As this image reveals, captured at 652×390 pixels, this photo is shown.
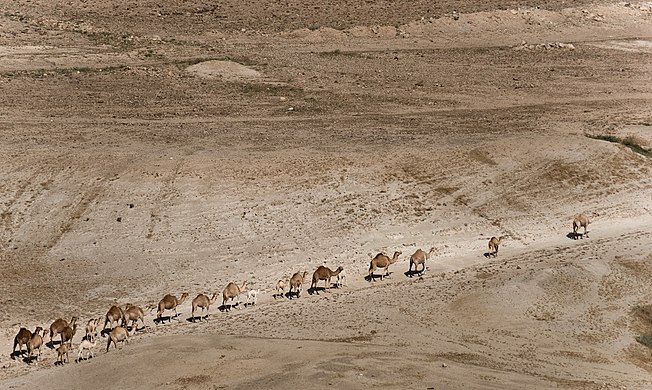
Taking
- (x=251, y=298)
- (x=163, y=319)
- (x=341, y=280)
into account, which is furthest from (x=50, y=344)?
(x=341, y=280)

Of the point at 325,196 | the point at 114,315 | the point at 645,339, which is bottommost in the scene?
the point at 645,339

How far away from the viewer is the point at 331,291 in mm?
25656

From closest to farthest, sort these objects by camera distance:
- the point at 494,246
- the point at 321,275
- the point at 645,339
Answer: the point at 645,339 < the point at 321,275 < the point at 494,246

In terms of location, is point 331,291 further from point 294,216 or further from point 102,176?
point 102,176

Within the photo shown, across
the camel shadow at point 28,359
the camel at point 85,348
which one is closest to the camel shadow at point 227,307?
the camel at point 85,348

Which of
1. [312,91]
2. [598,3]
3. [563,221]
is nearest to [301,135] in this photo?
[312,91]

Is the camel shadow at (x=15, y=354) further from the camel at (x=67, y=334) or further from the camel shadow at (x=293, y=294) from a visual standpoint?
the camel shadow at (x=293, y=294)

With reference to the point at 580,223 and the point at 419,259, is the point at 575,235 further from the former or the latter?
the point at 419,259

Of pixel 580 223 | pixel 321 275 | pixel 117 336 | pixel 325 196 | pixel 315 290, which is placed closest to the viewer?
pixel 117 336

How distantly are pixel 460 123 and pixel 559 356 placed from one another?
16213 mm

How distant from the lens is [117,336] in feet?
72.9

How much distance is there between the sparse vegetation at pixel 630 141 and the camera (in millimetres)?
35812

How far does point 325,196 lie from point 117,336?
33.5ft

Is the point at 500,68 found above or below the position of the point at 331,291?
above
